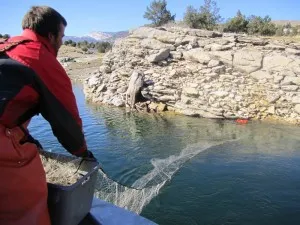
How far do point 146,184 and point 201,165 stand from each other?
2.55m

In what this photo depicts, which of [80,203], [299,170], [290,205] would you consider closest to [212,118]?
[299,170]

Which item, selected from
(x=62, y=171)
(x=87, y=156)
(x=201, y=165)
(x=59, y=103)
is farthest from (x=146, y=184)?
(x=59, y=103)

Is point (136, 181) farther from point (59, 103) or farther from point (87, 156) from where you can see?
point (59, 103)

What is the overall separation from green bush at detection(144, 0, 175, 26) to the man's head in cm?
4063

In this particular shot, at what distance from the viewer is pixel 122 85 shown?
25547mm

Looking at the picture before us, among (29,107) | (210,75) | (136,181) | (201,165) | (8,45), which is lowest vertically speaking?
(136,181)

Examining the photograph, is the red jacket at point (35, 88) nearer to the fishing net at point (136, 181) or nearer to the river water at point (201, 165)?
the fishing net at point (136, 181)

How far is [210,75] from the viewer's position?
22.5 metres

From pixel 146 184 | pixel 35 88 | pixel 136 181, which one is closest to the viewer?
pixel 35 88

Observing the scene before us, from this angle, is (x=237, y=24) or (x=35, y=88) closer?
(x=35, y=88)

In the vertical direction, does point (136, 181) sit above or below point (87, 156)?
below

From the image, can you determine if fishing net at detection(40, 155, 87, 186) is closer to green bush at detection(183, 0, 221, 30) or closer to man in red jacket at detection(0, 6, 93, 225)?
man in red jacket at detection(0, 6, 93, 225)

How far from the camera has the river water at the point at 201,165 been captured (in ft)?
28.7

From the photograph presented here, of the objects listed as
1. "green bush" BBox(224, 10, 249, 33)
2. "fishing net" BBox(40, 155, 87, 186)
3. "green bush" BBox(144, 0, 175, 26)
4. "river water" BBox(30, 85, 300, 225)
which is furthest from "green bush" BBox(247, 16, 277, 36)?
"fishing net" BBox(40, 155, 87, 186)
